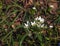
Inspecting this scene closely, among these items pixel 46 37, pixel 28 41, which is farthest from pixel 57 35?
pixel 28 41

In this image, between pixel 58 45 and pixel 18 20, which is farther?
pixel 18 20

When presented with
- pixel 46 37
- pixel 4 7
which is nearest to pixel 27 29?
pixel 46 37

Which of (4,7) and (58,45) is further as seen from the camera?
(4,7)

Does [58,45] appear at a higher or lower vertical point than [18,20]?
lower

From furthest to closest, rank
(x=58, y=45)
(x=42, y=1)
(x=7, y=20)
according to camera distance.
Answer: (x=42, y=1)
(x=7, y=20)
(x=58, y=45)

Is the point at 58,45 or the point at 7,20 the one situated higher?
the point at 7,20

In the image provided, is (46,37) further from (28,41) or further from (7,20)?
(7,20)

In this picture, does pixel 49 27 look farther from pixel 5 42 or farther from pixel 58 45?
pixel 5 42

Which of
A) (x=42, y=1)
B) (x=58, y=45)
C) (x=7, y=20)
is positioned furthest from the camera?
(x=42, y=1)
